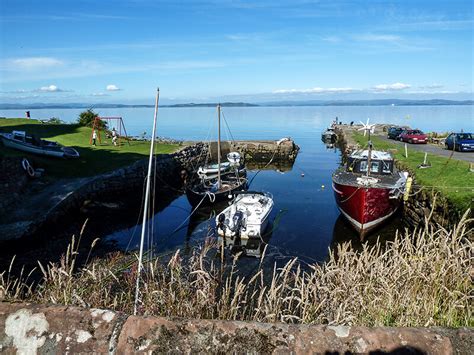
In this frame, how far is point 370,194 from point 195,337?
18.3m

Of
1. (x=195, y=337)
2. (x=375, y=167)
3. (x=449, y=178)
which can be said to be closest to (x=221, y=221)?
(x=375, y=167)

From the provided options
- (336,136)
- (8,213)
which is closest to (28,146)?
(8,213)

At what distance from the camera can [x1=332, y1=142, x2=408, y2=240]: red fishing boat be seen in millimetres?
19328

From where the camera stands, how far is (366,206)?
19.3m

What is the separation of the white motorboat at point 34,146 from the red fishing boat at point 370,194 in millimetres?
21278

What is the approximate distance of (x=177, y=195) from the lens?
106ft

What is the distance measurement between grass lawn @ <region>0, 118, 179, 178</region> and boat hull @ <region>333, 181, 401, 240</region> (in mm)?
18352

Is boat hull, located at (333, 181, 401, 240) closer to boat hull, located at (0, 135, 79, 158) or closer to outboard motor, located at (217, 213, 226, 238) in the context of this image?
outboard motor, located at (217, 213, 226, 238)

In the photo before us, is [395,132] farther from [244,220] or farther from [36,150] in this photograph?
[36,150]

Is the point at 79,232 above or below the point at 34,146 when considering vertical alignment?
below

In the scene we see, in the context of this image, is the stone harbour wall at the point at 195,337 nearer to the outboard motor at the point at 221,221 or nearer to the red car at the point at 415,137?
the outboard motor at the point at 221,221

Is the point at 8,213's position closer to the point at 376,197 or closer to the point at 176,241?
the point at 176,241

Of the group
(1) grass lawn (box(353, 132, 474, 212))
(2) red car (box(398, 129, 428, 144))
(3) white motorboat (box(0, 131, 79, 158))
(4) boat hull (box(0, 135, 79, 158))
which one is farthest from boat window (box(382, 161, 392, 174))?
(4) boat hull (box(0, 135, 79, 158))

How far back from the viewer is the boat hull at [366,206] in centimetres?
1927
